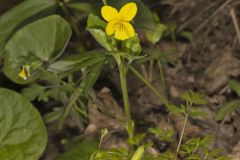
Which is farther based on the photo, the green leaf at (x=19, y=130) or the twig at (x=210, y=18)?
the twig at (x=210, y=18)

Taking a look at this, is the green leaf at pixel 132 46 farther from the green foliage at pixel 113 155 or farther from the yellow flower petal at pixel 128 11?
the green foliage at pixel 113 155

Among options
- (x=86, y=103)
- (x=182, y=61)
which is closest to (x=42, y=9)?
(x=86, y=103)

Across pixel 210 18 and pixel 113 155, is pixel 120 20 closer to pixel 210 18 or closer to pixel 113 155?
pixel 113 155

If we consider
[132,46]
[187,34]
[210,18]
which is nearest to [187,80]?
[187,34]

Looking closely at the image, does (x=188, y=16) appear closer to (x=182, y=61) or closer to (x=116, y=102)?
(x=182, y=61)

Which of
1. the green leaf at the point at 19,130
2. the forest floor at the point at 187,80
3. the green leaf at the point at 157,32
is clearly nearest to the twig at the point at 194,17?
the forest floor at the point at 187,80
